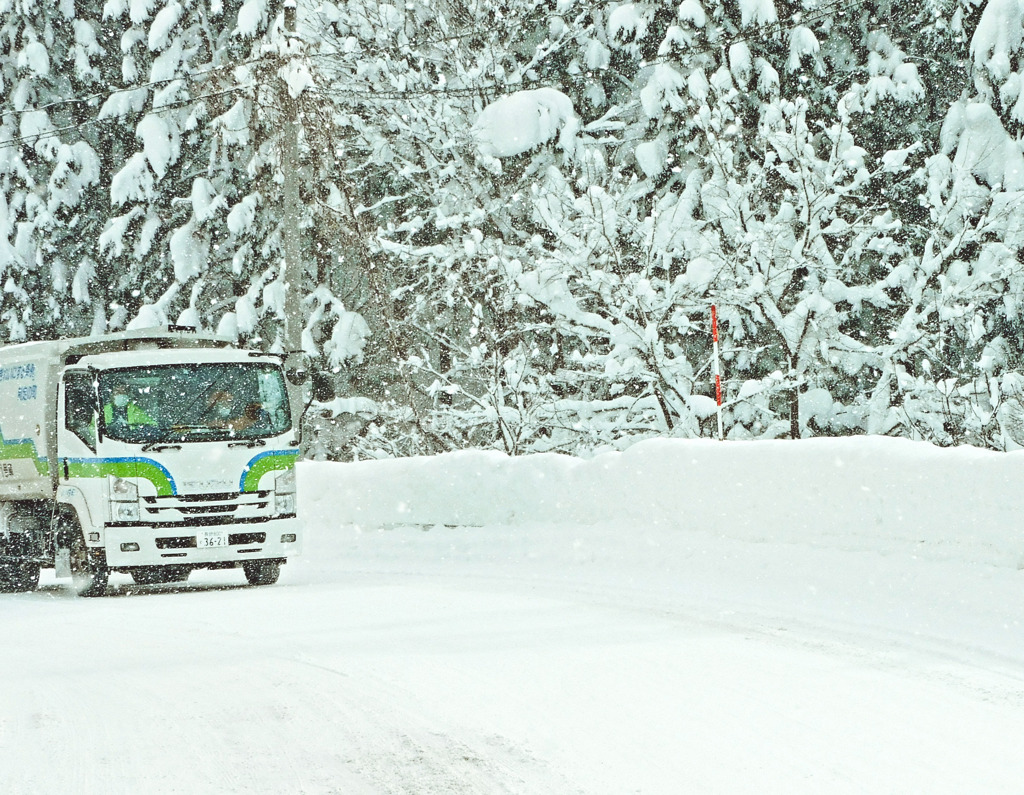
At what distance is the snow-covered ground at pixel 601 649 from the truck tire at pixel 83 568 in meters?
0.24

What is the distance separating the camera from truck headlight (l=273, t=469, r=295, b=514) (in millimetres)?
13883

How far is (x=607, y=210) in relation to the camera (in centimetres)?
2020

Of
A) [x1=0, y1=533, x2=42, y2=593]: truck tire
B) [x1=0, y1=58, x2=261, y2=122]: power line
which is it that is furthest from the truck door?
[x1=0, y1=58, x2=261, y2=122]: power line

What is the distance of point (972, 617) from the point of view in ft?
30.0

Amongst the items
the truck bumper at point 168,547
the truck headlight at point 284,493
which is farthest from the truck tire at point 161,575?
the truck headlight at point 284,493

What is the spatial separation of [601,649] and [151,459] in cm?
621

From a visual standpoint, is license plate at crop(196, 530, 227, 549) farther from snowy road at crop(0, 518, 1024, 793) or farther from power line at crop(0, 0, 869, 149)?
power line at crop(0, 0, 869, 149)

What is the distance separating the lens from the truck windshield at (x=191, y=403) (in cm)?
1348

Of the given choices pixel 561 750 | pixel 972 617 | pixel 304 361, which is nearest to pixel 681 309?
pixel 304 361

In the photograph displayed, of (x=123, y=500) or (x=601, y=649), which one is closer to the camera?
(x=601, y=649)

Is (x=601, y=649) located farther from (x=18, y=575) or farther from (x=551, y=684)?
(x=18, y=575)

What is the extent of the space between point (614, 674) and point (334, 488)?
36.9ft

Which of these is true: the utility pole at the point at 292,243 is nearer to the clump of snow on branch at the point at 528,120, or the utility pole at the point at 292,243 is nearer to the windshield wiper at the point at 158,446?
the clump of snow on branch at the point at 528,120

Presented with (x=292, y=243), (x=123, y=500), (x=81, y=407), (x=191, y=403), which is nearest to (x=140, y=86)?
(x=292, y=243)
